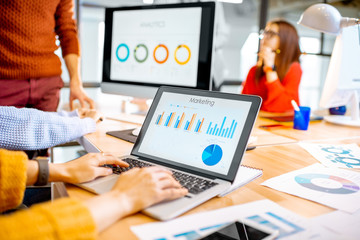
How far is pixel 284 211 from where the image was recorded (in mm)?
625

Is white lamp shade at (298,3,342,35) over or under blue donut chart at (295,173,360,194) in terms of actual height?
over

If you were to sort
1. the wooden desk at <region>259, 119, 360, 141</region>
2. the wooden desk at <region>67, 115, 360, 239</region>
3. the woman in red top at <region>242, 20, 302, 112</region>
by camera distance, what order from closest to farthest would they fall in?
1. the wooden desk at <region>67, 115, 360, 239</region>
2. the wooden desk at <region>259, 119, 360, 141</region>
3. the woman in red top at <region>242, 20, 302, 112</region>

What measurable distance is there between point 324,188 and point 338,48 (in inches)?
36.2

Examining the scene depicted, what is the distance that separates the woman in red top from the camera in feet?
7.76

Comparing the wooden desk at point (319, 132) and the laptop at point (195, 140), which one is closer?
the laptop at point (195, 140)

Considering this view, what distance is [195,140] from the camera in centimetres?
81

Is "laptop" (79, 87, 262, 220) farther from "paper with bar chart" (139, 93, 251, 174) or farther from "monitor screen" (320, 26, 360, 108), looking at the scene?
"monitor screen" (320, 26, 360, 108)

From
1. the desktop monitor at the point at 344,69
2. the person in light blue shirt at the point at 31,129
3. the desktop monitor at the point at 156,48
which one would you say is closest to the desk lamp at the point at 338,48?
the desktop monitor at the point at 344,69

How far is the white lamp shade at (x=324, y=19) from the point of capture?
4.62 ft

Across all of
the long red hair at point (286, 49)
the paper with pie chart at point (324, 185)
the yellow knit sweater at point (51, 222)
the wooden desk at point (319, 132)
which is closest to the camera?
the yellow knit sweater at point (51, 222)

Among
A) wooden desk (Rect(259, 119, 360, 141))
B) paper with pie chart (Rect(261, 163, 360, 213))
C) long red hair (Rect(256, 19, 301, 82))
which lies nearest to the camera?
paper with pie chart (Rect(261, 163, 360, 213))

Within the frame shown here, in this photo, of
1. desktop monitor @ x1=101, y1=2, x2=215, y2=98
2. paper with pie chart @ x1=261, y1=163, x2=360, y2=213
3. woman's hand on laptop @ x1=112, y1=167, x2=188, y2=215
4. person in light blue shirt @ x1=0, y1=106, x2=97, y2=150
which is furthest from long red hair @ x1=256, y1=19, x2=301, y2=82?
woman's hand on laptop @ x1=112, y1=167, x2=188, y2=215

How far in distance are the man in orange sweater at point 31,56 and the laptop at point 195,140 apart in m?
0.72

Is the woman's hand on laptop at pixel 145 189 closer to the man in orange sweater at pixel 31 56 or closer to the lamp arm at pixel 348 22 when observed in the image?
the man in orange sweater at pixel 31 56
